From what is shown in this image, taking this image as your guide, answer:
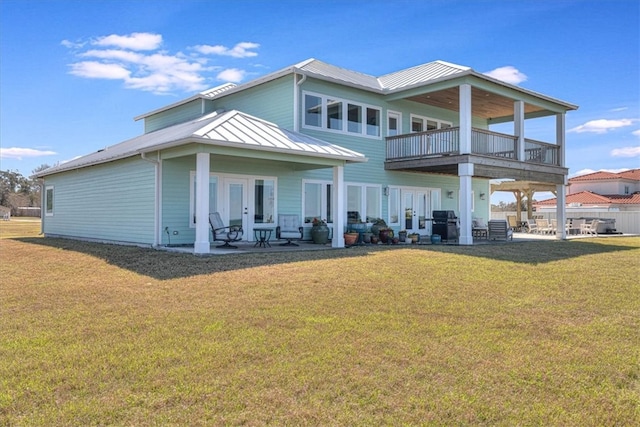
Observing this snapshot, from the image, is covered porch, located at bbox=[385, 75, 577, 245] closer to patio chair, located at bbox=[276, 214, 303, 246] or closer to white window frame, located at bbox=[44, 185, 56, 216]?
patio chair, located at bbox=[276, 214, 303, 246]

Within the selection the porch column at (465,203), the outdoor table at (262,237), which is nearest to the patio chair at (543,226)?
the porch column at (465,203)

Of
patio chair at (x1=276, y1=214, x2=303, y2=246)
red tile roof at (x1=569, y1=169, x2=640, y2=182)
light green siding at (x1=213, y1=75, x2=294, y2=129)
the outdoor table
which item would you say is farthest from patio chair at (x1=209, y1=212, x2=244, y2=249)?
red tile roof at (x1=569, y1=169, x2=640, y2=182)

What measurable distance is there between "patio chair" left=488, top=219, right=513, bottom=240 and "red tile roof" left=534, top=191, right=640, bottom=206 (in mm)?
17148

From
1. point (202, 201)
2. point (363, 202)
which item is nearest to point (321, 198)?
point (363, 202)

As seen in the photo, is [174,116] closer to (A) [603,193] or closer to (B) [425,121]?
(B) [425,121]

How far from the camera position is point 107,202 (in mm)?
14922

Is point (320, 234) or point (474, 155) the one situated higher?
point (474, 155)

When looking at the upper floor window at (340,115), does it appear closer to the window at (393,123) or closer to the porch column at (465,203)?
the window at (393,123)

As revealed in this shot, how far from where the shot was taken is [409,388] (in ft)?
11.6

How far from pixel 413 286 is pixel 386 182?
1050 cm


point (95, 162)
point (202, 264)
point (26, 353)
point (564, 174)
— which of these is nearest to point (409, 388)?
point (26, 353)

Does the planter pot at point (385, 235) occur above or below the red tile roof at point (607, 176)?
below

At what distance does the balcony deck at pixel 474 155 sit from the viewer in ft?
50.6

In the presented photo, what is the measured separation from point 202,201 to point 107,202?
6029mm
